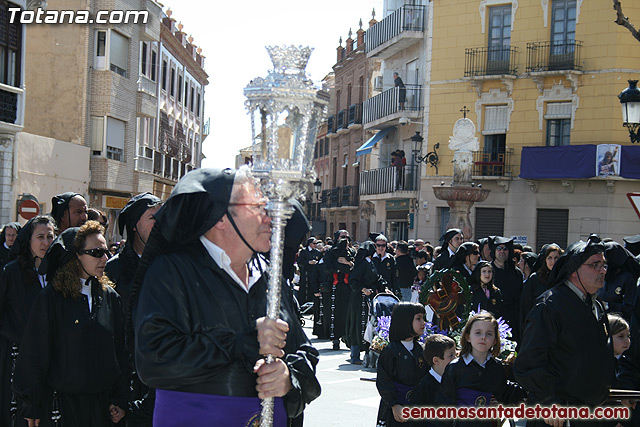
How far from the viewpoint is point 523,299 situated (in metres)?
9.72

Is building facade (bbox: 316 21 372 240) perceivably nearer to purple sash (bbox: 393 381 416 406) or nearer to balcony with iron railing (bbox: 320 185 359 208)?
balcony with iron railing (bbox: 320 185 359 208)

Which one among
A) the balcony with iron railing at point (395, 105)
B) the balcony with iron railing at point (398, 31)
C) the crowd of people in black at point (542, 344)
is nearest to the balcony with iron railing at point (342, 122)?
the balcony with iron railing at point (395, 105)

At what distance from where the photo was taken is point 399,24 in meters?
34.5

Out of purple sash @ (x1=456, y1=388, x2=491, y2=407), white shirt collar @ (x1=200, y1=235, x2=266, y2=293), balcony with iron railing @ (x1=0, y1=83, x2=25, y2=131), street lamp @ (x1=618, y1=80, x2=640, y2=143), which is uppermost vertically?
balcony with iron railing @ (x1=0, y1=83, x2=25, y2=131)

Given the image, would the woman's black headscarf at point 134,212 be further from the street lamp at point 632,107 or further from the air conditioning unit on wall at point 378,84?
the air conditioning unit on wall at point 378,84

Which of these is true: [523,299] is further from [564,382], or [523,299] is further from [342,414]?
[564,382]

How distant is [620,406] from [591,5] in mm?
25484

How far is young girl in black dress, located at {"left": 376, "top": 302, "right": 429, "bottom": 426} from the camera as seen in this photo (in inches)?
283

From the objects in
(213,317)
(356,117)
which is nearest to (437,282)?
(213,317)

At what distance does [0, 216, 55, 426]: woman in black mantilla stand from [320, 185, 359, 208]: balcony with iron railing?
3653cm

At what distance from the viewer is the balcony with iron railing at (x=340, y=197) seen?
144ft

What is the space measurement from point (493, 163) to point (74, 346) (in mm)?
26092

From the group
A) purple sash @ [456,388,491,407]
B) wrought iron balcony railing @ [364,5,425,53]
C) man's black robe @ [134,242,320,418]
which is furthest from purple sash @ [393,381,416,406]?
wrought iron balcony railing @ [364,5,425,53]

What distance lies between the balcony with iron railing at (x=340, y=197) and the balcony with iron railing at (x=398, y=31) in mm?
8266
